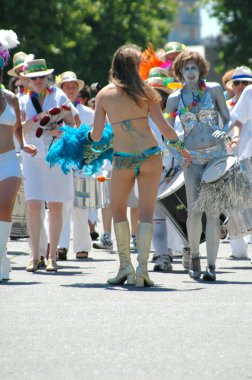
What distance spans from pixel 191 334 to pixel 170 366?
1.03 m

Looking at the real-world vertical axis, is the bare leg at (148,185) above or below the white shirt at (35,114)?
below

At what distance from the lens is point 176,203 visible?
12.3 m

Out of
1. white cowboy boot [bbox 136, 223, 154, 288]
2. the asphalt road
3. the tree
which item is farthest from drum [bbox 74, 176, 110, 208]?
the tree

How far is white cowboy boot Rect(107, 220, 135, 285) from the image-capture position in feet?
34.9

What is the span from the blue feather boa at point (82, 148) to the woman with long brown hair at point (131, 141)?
1.12 feet

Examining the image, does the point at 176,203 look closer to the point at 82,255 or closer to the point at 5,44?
the point at 82,255

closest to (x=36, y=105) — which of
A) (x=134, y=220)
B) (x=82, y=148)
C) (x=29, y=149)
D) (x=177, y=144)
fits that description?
(x=29, y=149)

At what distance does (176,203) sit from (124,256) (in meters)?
1.74

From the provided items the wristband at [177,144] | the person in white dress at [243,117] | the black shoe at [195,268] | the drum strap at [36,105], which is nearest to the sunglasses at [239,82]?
the person in white dress at [243,117]

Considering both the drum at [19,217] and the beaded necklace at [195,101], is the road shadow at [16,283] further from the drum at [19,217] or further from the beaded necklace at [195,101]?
the drum at [19,217]

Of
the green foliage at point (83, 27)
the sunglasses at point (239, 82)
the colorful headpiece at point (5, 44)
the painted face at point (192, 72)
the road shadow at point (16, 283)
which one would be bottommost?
the road shadow at point (16, 283)

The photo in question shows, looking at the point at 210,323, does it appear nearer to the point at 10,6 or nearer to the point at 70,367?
the point at 70,367

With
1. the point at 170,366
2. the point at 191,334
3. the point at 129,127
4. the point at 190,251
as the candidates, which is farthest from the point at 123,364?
the point at 190,251

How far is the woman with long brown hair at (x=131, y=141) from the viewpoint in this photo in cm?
1035
